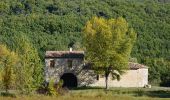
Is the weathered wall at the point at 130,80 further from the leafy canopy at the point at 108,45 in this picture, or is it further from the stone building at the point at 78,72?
the leafy canopy at the point at 108,45

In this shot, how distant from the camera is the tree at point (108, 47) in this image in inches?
2889

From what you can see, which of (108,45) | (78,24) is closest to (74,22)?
(78,24)

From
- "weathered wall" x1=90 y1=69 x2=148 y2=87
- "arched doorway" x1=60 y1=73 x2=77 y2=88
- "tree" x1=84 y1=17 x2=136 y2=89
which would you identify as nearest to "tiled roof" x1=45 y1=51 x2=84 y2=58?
"tree" x1=84 y1=17 x2=136 y2=89

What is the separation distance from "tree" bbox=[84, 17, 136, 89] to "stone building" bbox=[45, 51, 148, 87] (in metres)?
1.79

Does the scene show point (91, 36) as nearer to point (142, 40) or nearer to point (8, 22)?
point (142, 40)

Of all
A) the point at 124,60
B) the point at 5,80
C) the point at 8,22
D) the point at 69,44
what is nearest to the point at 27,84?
the point at 5,80

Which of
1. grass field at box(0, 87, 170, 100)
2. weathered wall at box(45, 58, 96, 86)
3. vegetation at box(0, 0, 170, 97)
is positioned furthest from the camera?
vegetation at box(0, 0, 170, 97)

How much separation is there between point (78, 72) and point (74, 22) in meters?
86.9

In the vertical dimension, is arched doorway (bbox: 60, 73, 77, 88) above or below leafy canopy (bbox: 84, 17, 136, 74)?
below

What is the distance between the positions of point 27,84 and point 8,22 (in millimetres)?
109611

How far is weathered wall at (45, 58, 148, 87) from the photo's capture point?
77000 millimetres

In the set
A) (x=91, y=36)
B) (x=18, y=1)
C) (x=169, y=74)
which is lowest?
(x=169, y=74)

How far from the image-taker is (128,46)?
7431 cm

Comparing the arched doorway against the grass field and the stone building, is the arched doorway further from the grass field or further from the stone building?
the grass field
